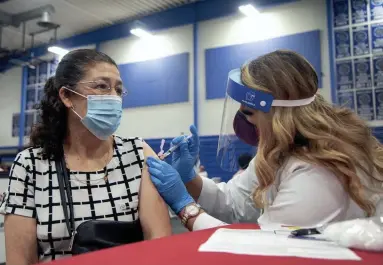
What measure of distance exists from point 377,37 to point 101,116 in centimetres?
576

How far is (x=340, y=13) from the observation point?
6363 millimetres

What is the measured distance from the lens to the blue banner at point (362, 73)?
19.9 feet

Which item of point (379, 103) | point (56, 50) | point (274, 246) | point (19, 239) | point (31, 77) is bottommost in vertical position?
point (19, 239)

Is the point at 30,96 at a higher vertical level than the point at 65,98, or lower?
higher

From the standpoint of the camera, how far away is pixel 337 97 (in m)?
6.34

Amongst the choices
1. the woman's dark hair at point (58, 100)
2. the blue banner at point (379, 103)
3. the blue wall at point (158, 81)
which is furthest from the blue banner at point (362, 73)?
the woman's dark hair at point (58, 100)

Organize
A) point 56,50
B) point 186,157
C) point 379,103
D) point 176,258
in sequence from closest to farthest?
point 176,258 → point 186,157 → point 379,103 → point 56,50

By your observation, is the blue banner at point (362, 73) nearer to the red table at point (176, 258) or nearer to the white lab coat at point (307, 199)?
the white lab coat at point (307, 199)

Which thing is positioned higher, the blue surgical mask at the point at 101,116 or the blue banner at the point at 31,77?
the blue banner at the point at 31,77

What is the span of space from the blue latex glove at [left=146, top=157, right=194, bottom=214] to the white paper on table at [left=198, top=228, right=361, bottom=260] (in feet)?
2.50

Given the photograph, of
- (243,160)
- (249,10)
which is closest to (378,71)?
(249,10)

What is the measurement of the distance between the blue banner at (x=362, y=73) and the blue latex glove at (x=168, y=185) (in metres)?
5.37

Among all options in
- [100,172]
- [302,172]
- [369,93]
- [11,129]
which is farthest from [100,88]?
[11,129]

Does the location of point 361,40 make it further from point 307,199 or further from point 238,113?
point 307,199
